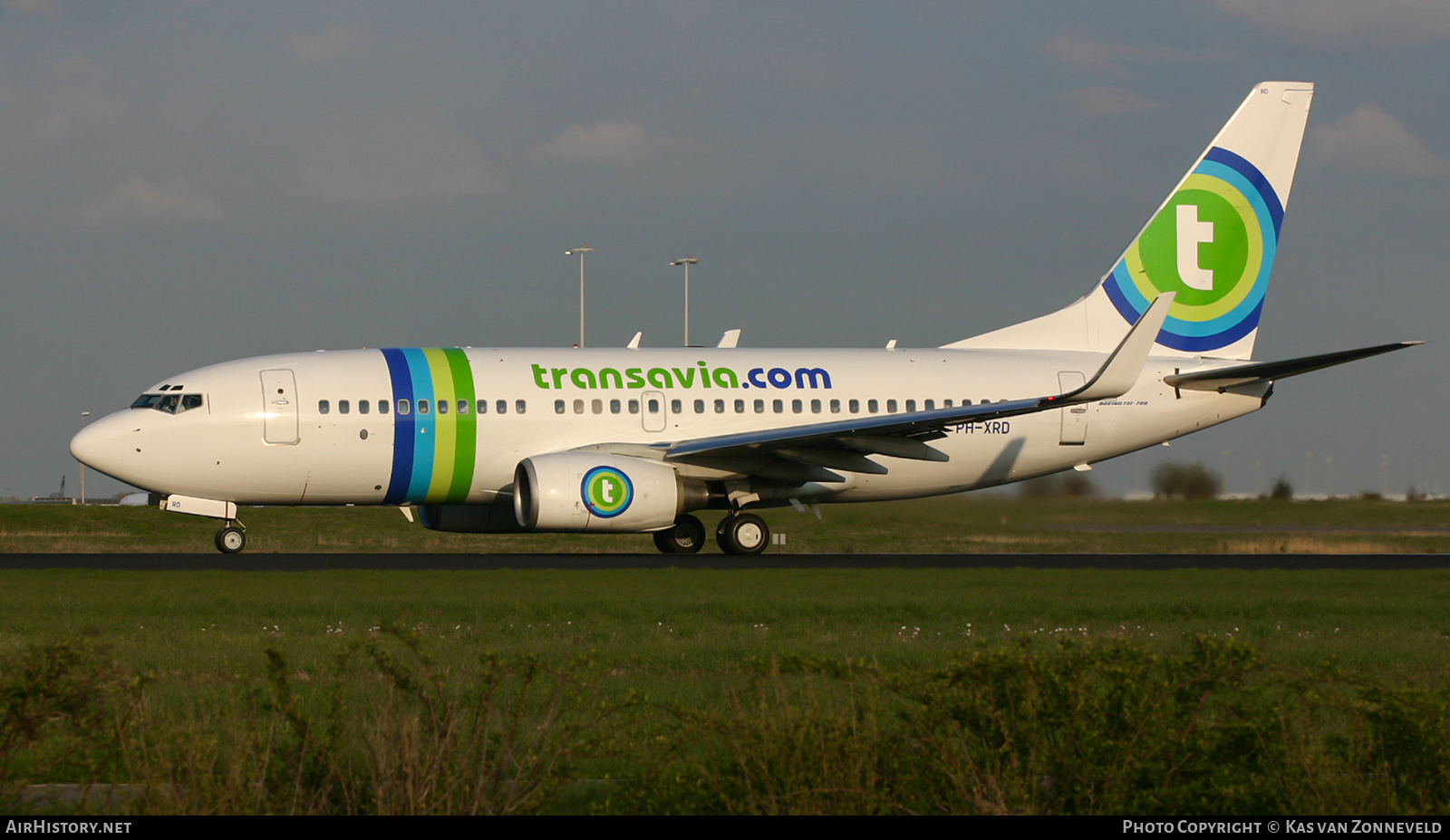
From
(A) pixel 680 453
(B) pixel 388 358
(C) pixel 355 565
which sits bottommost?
(C) pixel 355 565

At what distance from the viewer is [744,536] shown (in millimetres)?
25703

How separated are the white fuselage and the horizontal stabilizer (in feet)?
1.06

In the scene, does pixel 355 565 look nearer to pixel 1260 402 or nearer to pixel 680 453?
pixel 680 453

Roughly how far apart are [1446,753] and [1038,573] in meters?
13.9

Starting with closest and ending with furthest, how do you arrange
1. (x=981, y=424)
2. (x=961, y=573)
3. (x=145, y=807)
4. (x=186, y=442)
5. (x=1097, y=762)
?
(x=145, y=807), (x=1097, y=762), (x=961, y=573), (x=186, y=442), (x=981, y=424)

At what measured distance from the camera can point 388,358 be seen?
2555cm

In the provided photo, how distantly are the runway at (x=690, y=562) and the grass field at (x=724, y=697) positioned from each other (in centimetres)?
352

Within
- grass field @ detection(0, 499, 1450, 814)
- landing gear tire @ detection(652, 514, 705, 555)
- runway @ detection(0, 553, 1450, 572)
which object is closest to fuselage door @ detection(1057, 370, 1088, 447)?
runway @ detection(0, 553, 1450, 572)

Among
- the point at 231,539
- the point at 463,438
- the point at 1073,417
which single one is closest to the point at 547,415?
the point at 463,438

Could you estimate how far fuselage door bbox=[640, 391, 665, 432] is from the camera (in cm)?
2592

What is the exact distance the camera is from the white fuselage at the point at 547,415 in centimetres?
2441
